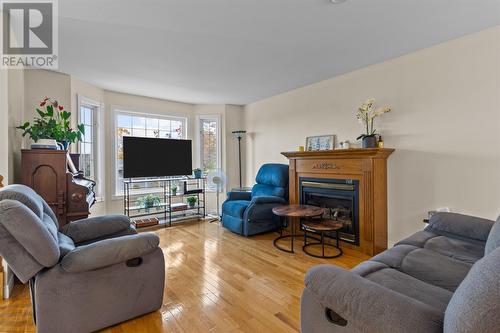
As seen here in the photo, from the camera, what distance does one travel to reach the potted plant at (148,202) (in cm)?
436

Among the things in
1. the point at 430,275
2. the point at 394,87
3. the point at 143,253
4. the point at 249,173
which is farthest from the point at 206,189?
the point at 430,275

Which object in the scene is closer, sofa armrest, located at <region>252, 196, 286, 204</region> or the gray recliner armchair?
the gray recliner armchair

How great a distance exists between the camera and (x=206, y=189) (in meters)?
5.34

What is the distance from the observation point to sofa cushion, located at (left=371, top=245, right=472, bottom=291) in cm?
141

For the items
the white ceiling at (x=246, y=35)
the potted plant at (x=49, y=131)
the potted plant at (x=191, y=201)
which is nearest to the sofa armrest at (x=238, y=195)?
the potted plant at (x=191, y=201)

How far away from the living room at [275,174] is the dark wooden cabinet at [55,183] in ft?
0.05

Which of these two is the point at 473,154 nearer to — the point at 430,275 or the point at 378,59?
the point at 378,59

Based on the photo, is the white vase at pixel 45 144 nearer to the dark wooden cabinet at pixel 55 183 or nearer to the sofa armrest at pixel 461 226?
the dark wooden cabinet at pixel 55 183

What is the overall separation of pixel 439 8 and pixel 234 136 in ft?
13.0

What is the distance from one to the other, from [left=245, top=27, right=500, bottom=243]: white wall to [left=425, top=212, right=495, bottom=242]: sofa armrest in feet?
2.26

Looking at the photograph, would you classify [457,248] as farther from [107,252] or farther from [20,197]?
[20,197]

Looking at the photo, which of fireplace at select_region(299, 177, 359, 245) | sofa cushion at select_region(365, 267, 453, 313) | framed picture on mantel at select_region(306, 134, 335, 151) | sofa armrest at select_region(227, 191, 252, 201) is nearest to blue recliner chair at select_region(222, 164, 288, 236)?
sofa armrest at select_region(227, 191, 252, 201)

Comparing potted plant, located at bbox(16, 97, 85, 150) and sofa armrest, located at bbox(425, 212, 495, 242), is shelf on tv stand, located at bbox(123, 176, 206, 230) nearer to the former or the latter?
potted plant, located at bbox(16, 97, 85, 150)

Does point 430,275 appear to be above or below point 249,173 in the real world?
below
